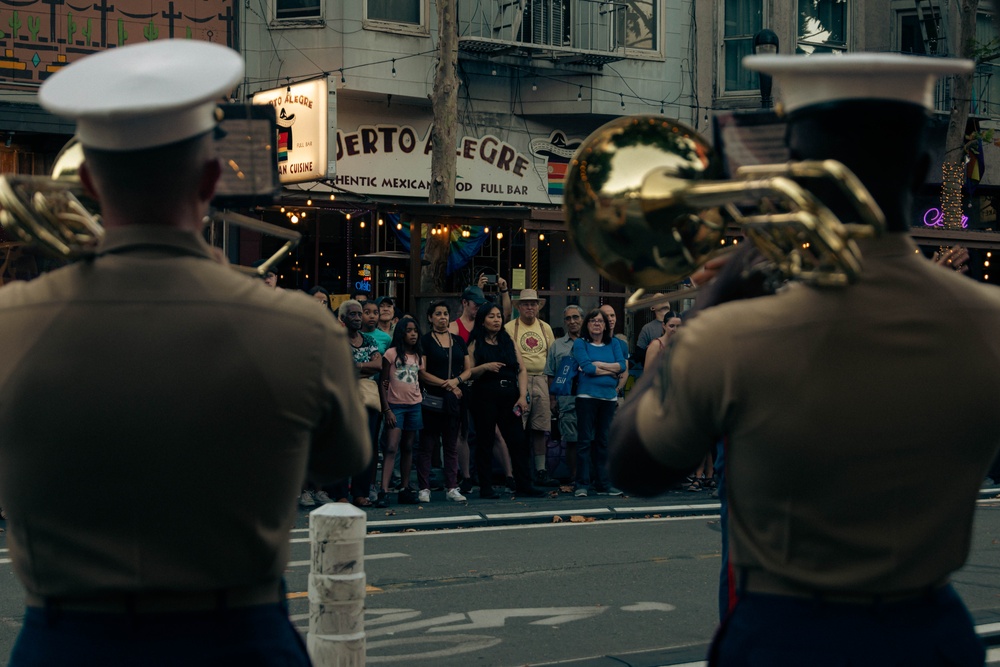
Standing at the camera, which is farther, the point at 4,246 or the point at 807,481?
the point at 4,246

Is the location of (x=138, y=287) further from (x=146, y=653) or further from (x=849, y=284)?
(x=849, y=284)

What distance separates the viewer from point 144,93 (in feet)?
7.37

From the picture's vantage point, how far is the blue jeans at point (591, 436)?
43.4ft

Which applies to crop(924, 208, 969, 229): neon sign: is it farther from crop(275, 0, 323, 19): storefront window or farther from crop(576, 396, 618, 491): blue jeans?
crop(576, 396, 618, 491): blue jeans

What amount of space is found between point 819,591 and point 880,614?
12 cm

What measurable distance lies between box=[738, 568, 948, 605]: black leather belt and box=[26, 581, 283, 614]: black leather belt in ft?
3.01

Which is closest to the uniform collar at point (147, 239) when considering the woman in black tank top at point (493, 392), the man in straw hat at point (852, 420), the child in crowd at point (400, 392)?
the man in straw hat at point (852, 420)

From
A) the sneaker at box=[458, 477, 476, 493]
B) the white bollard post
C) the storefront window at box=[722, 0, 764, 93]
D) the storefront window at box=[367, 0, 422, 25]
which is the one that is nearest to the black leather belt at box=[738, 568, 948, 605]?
the white bollard post

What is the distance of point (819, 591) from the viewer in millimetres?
2381

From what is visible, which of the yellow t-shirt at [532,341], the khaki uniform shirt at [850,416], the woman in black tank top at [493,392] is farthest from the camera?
the yellow t-shirt at [532,341]

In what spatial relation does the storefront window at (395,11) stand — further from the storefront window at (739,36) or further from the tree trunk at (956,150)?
the tree trunk at (956,150)

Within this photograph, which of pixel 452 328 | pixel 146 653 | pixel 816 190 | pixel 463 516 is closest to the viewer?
pixel 146 653

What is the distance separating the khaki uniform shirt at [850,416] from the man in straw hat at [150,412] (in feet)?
2.40

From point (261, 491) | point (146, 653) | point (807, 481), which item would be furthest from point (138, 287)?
point (807, 481)
